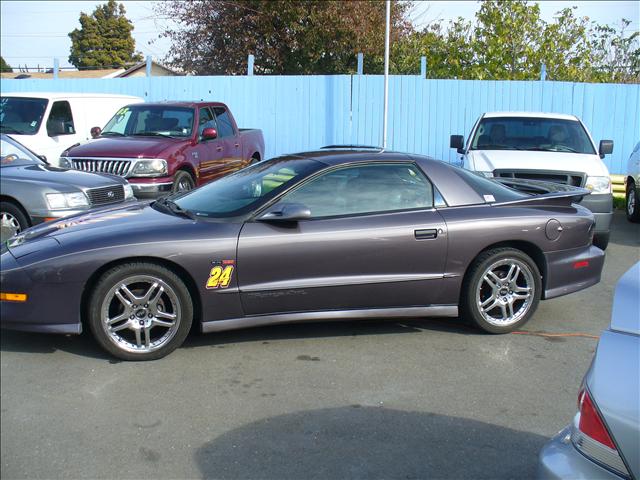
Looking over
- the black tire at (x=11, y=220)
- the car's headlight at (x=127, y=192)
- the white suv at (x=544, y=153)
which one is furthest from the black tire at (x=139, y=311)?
the white suv at (x=544, y=153)

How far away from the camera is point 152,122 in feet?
37.1

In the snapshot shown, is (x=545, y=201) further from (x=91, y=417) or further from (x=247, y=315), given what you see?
(x=91, y=417)

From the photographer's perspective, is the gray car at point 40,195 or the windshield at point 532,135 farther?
the windshield at point 532,135

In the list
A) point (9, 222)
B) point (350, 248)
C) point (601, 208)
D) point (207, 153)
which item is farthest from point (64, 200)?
point (601, 208)

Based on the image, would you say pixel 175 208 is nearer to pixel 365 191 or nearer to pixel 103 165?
pixel 365 191

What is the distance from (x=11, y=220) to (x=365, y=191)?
413cm

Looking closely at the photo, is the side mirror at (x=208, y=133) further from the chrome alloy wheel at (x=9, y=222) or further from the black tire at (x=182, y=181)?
the chrome alloy wheel at (x=9, y=222)

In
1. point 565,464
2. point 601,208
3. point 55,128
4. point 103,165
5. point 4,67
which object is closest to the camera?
point 565,464

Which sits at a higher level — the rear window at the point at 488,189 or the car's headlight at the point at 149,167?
the rear window at the point at 488,189

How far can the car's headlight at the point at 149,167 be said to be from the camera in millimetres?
Answer: 10008

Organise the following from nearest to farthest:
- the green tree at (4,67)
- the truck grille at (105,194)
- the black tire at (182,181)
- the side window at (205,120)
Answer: the truck grille at (105,194)
the black tire at (182,181)
the side window at (205,120)
the green tree at (4,67)

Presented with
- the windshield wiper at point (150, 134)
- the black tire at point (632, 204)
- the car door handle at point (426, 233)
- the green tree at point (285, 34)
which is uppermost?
the green tree at point (285, 34)

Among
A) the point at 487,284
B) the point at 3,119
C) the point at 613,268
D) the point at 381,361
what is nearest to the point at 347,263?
the point at 381,361

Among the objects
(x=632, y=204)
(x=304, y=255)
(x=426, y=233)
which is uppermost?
(x=426, y=233)
